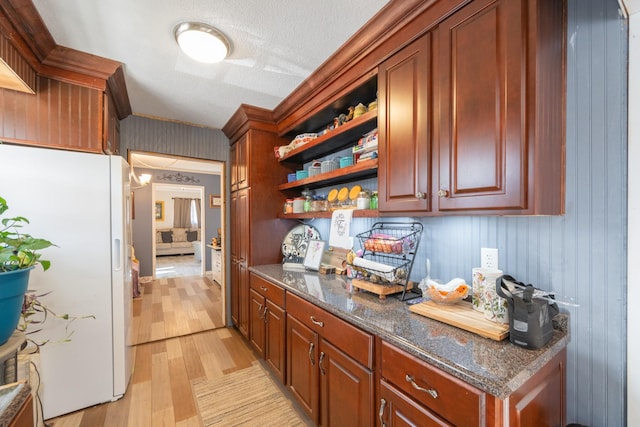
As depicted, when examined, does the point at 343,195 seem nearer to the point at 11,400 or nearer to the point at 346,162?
the point at 346,162

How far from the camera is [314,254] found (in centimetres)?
234

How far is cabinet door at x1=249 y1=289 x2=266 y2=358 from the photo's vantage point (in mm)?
2296

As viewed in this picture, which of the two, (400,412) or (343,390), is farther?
(343,390)

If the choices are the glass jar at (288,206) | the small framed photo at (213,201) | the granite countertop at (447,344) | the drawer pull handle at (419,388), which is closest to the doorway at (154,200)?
the small framed photo at (213,201)

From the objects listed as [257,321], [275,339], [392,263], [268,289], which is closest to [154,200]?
[257,321]

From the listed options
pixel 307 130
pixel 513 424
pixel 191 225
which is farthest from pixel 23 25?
pixel 191 225

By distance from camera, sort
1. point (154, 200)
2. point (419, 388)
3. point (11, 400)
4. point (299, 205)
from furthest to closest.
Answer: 1. point (154, 200)
2. point (299, 205)
3. point (419, 388)
4. point (11, 400)

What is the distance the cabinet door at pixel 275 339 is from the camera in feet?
6.42

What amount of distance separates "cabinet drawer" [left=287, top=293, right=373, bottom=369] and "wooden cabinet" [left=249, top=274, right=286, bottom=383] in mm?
255

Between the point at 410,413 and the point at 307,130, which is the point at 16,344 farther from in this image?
the point at 307,130

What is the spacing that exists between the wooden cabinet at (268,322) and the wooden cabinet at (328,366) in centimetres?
12

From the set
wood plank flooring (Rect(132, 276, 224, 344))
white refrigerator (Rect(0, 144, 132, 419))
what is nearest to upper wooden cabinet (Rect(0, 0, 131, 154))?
white refrigerator (Rect(0, 144, 132, 419))

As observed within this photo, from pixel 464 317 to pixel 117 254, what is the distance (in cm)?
224

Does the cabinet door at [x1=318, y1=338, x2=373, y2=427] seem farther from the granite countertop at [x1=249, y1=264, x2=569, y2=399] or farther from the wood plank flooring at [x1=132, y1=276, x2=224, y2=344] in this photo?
the wood plank flooring at [x1=132, y1=276, x2=224, y2=344]
